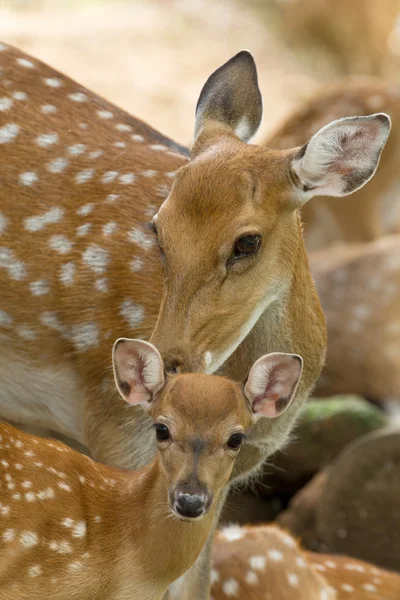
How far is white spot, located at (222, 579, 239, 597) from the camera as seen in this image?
432 cm

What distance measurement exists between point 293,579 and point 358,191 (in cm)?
431

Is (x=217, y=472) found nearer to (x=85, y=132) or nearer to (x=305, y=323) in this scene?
(x=305, y=323)

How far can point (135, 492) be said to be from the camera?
11.3ft

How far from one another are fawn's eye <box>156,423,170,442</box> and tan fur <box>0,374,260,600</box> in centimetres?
2

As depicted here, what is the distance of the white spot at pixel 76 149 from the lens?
398 centimetres

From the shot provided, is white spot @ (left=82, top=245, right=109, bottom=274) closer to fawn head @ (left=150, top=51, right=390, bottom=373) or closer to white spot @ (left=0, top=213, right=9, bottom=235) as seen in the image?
white spot @ (left=0, top=213, right=9, bottom=235)

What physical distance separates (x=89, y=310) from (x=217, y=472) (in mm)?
928

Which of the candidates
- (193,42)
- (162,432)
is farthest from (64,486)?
(193,42)

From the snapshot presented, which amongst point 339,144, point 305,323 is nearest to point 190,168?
point 339,144

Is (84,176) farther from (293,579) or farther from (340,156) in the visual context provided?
(293,579)

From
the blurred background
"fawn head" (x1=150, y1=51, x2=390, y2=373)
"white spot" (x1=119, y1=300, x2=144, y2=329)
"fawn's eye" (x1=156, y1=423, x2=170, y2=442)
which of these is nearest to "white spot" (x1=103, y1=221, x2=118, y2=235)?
"white spot" (x1=119, y1=300, x2=144, y2=329)

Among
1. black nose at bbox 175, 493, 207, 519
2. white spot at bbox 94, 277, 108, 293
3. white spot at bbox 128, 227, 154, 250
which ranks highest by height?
white spot at bbox 128, 227, 154, 250

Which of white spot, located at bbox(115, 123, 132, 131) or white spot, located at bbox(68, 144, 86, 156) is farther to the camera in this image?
white spot, located at bbox(115, 123, 132, 131)

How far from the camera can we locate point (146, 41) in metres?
13.0
